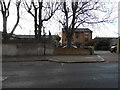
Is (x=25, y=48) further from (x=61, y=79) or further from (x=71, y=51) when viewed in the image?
(x=61, y=79)

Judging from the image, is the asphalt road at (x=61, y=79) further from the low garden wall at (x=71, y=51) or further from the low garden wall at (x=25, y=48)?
the low garden wall at (x=71, y=51)

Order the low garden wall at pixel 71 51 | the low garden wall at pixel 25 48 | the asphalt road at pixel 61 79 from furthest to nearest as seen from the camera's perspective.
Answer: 1. the low garden wall at pixel 71 51
2. the low garden wall at pixel 25 48
3. the asphalt road at pixel 61 79

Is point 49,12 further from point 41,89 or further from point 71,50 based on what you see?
point 41,89

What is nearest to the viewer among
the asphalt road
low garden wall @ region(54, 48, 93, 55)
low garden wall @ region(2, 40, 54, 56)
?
the asphalt road

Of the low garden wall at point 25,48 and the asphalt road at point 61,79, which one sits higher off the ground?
the low garden wall at point 25,48

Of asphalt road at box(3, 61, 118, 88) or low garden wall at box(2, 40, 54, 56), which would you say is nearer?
asphalt road at box(3, 61, 118, 88)

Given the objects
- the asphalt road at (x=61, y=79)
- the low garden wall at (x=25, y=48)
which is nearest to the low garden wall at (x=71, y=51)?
the low garden wall at (x=25, y=48)

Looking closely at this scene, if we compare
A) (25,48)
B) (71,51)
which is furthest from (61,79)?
(71,51)

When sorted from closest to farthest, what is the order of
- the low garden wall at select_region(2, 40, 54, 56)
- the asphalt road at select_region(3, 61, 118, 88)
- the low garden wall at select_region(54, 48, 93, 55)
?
the asphalt road at select_region(3, 61, 118, 88)
the low garden wall at select_region(2, 40, 54, 56)
the low garden wall at select_region(54, 48, 93, 55)

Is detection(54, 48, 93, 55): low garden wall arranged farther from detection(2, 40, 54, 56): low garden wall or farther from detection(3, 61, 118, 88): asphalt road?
detection(3, 61, 118, 88): asphalt road

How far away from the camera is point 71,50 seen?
2495cm

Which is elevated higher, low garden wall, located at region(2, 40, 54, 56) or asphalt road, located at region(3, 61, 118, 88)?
low garden wall, located at region(2, 40, 54, 56)

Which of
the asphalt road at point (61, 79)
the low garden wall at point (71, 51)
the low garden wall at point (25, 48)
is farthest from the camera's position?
the low garden wall at point (71, 51)

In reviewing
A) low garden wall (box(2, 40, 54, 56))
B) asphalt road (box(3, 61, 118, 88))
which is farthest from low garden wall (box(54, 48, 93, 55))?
asphalt road (box(3, 61, 118, 88))
